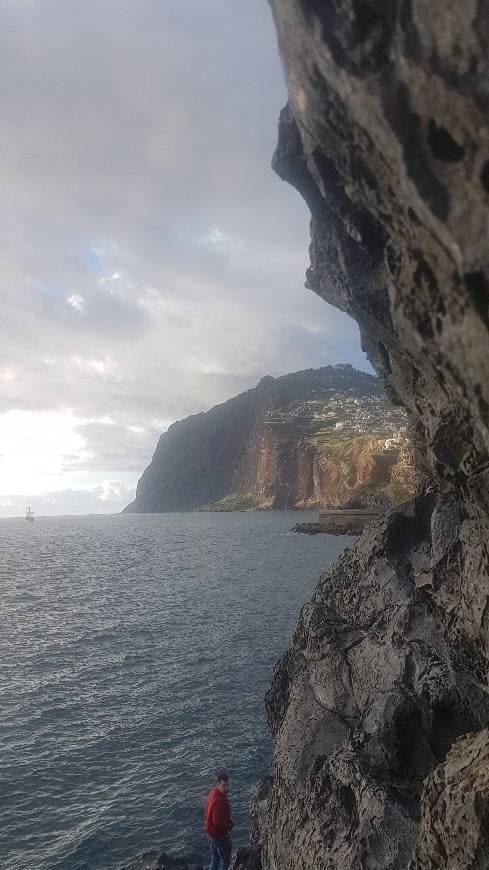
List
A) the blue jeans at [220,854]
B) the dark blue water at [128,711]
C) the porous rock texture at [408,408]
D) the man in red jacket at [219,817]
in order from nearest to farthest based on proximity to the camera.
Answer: the porous rock texture at [408,408]
the man in red jacket at [219,817]
the blue jeans at [220,854]
the dark blue water at [128,711]

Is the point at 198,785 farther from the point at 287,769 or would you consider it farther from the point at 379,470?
the point at 379,470

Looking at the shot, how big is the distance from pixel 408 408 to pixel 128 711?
76.1 feet

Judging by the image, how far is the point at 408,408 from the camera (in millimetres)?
12172

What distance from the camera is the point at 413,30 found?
5508mm

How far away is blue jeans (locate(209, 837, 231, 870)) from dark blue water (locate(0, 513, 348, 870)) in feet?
7.81

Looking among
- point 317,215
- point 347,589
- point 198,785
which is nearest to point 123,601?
point 198,785

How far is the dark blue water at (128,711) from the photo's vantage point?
18.4m

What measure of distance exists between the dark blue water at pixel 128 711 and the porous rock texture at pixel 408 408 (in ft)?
15.8

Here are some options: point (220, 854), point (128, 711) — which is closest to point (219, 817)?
point (220, 854)

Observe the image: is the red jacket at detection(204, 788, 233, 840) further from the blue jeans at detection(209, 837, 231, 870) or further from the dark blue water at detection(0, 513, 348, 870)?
the dark blue water at detection(0, 513, 348, 870)

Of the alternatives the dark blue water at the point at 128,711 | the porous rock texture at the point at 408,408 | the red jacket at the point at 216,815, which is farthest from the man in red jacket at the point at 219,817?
the dark blue water at the point at 128,711

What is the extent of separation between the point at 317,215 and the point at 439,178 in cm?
→ 440

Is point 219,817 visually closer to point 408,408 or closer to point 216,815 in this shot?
point 216,815

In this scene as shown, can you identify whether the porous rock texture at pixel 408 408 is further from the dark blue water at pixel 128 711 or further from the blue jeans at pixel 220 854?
the dark blue water at pixel 128 711
